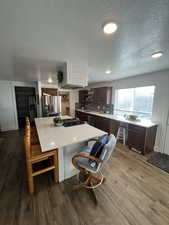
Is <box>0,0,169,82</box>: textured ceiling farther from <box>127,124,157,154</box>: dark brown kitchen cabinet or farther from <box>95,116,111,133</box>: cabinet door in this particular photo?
<box>95,116,111,133</box>: cabinet door

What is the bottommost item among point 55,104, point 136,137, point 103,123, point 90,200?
point 90,200

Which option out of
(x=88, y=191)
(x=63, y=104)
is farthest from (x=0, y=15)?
(x=63, y=104)

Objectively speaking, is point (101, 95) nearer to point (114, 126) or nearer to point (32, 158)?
point (114, 126)

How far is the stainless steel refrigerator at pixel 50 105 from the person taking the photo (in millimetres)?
4543

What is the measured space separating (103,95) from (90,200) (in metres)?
3.65

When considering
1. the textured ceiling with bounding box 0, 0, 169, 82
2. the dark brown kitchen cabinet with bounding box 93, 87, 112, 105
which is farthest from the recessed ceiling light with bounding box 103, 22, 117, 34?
the dark brown kitchen cabinet with bounding box 93, 87, 112, 105

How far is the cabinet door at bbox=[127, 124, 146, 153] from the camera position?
2.70 metres

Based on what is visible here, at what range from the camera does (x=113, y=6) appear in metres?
0.82

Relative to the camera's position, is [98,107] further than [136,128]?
Yes

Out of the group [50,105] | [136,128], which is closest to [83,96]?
[50,105]

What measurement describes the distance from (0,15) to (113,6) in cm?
104

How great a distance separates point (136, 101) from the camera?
3.57 m

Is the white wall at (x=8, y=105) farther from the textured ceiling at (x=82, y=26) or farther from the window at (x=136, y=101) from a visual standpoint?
the window at (x=136, y=101)

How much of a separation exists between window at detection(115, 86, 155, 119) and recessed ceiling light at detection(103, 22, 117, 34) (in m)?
2.66
